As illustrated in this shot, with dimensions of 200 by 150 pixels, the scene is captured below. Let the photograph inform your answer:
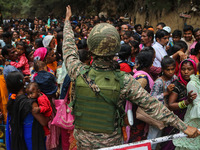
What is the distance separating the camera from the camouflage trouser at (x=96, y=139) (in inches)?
70.2

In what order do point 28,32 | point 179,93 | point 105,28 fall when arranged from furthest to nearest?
point 28,32 → point 179,93 → point 105,28

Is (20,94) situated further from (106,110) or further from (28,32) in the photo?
(28,32)

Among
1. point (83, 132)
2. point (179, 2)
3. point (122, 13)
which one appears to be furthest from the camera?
point (122, 13)

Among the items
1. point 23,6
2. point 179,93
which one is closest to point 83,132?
point 179,93

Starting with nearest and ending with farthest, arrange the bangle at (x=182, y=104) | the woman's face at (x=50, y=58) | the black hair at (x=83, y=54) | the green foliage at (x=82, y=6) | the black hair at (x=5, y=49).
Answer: the bangle at (x=182, y=104) < the black hair at (x=83, y=54) < the black hair at (x=5, y=49) < the woman's face at (x=50, y=58) < the green foliage at (x=82, y=6)

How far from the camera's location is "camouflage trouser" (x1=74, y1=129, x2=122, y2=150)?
1.78 m

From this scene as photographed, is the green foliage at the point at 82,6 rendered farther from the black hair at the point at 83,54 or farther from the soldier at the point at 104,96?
the soldier at the point at 104,96

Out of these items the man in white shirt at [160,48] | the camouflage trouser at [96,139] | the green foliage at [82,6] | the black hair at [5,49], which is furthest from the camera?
the green foliage at [82,6]

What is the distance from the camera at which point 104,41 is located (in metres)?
1.65

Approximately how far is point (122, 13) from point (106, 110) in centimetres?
2046

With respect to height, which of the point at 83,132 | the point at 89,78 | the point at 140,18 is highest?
the point at 140,18

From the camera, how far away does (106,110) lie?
5.64 feet

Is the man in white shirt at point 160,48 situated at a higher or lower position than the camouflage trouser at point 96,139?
higher

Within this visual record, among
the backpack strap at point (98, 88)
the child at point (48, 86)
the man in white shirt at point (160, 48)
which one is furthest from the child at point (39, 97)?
the man in white shirt at point (160, 48)
